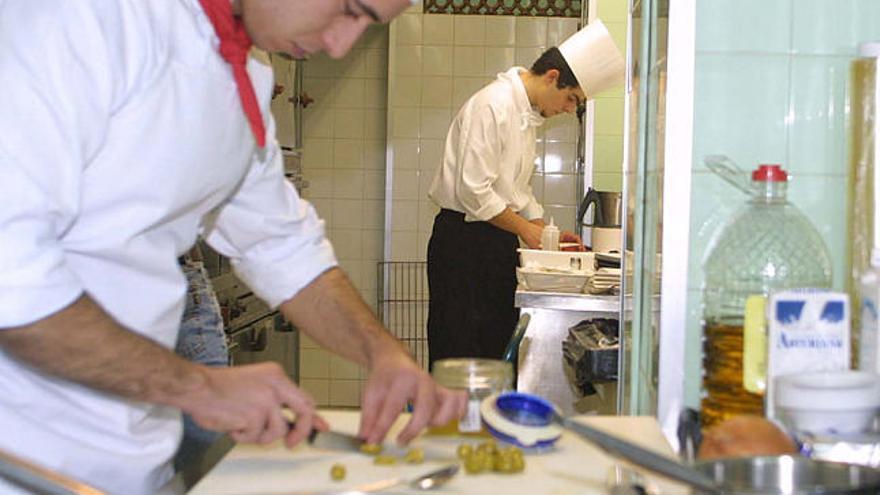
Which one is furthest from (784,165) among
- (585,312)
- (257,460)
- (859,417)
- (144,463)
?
(585,312)

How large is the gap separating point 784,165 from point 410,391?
1.92ft

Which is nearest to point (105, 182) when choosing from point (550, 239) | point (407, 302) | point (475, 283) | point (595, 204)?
point (550, 239)

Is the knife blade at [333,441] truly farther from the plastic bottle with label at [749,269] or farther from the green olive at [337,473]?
the plastic bottle with label at [749,269]

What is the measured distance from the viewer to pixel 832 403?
1113 millimetres

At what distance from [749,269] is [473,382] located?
38cm

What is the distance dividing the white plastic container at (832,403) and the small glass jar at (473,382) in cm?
39

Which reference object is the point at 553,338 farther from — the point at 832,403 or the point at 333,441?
the point at 832,403

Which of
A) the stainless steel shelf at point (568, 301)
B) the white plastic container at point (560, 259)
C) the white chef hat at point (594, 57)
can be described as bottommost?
the stainless steel shelf at point (568, 301)

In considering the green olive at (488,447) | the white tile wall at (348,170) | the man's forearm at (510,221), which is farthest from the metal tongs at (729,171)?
the white tile wall at (348,170)

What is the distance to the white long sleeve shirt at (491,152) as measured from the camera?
3826 mm

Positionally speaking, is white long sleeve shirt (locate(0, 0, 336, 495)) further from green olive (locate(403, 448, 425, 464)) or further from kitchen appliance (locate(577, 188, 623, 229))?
kitchen appliance (locate(577, 188, 623, 229))

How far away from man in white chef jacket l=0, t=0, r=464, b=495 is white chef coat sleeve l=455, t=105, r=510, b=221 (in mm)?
2340

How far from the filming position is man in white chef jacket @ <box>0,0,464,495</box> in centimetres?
106

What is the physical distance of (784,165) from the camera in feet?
4.88
